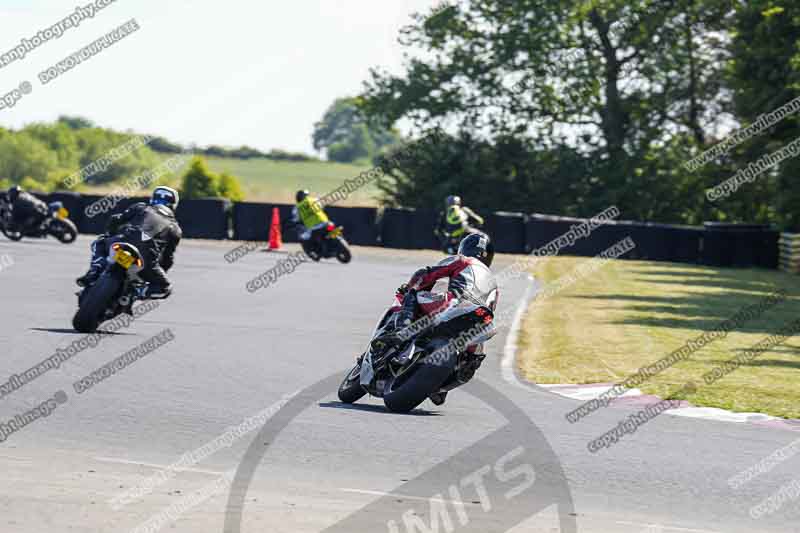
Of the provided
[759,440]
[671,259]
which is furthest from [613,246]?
[759,440]

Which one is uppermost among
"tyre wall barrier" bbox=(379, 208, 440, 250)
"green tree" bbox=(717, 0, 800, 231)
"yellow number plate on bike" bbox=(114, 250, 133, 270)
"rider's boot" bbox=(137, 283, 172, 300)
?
"green tree" bbox=(717, 0, 800, 231)

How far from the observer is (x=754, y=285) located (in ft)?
103

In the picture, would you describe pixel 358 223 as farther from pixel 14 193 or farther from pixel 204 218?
pixel 14 193

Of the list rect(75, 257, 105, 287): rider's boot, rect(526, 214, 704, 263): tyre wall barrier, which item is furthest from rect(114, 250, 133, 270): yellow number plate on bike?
rect(526, 214, 704, 263): tyre wall barrier

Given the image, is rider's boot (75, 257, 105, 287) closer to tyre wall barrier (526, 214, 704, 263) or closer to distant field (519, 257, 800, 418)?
distant field (519, 257, 800, 418)

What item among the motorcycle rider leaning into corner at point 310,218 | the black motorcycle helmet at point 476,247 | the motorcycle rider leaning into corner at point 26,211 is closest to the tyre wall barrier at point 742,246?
the motorcycle rider leaning into corner at point 310,218

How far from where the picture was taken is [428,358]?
10547 mm

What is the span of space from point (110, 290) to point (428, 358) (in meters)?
5.55

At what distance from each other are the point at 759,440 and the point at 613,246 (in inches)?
1203

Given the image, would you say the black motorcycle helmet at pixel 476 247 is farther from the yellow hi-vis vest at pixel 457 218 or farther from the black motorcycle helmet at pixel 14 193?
the black motorcycle helmet at pixel 14 193

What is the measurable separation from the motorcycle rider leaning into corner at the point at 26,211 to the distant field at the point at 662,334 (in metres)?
11.9

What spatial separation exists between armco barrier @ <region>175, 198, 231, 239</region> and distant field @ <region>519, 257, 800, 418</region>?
436 inches

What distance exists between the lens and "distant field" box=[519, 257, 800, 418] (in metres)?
14.1

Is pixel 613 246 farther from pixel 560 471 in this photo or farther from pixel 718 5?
pixel 560 471
